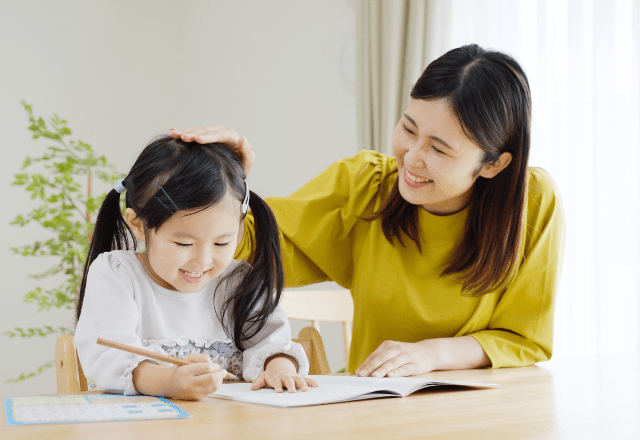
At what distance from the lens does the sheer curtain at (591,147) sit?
6.76 feet

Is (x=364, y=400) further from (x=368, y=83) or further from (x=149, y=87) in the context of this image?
→ (x=149, y=87)

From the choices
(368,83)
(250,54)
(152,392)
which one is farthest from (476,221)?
(250,54)

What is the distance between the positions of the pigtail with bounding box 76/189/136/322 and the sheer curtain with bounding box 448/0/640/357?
1.59 m

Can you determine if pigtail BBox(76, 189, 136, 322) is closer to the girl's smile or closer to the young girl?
the young girl

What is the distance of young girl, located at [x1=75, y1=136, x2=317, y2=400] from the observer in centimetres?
92

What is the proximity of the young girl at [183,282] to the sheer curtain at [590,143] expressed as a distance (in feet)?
4.53

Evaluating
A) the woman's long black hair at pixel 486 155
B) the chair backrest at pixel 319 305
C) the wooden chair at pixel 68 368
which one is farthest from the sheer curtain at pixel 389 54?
A: the wooden chair at pixel 68 368

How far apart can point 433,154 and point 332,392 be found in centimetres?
58

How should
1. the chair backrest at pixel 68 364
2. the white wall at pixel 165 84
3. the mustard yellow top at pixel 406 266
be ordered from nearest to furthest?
1. the chair backrest at pixel 68 364
2. the mustard yellow top at pixel 406 266
3. the white wall at pixel 165 84

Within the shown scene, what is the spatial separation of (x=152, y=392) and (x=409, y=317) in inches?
27.0

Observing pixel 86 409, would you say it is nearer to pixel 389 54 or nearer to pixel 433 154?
pixel 433 154

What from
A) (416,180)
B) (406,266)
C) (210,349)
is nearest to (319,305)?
(406,266)

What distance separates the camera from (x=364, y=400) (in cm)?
83

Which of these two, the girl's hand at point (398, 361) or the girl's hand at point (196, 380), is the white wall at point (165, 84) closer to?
the girl's hand at point (398, 361)
